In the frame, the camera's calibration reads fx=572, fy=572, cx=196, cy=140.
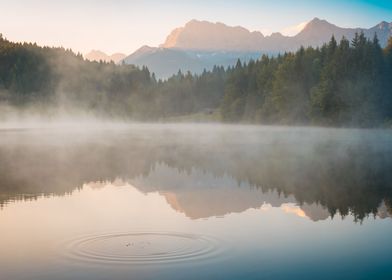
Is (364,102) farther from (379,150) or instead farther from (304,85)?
(379,150)

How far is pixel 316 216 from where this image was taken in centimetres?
2503

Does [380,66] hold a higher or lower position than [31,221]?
higher

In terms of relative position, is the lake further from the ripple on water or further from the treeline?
the treeline

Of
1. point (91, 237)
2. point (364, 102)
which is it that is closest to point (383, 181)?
point (91, 237)

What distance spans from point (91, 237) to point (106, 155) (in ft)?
121

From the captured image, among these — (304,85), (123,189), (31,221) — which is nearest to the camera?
(31,221)

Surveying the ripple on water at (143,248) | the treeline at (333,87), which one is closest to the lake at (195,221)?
the ripple on water at (143,248)

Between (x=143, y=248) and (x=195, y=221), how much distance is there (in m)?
5.23

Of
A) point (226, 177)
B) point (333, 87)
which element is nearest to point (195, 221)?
point (226, 177)

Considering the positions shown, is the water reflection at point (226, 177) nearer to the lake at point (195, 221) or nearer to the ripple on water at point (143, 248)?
the lake at point (195, 221)

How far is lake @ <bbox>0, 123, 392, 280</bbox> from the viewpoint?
16469mm

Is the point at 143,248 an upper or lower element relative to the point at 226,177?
upper

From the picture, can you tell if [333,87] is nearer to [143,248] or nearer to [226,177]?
[226,177]

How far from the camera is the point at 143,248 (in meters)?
18.4
